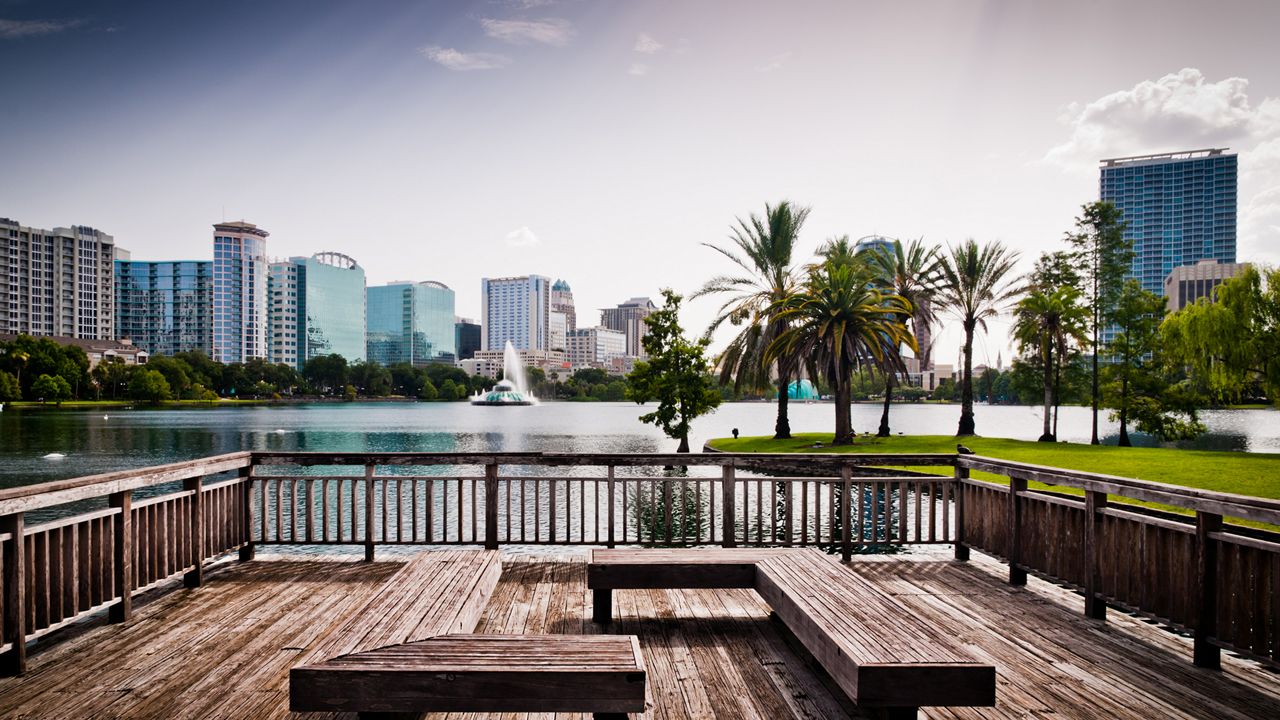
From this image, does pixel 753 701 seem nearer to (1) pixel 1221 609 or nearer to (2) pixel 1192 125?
(1) pixel 1221 609

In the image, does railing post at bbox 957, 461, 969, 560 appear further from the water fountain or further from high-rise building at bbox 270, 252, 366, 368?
high-rise building at bbox 270, 252, 366, 368

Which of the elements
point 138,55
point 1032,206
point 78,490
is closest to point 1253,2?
point 1032,206

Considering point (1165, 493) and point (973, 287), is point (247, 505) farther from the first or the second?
point (973, 287)

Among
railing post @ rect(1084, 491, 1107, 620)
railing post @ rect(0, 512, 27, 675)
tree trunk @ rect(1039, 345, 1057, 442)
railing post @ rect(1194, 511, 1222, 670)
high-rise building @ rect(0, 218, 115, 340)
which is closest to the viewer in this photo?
railing post @ rect(0, 512, 27, 675)

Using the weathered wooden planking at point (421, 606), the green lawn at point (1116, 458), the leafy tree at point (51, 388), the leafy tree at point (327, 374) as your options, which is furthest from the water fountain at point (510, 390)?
the weathered wooden planking at point (421, 606)

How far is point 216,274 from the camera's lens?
589ft

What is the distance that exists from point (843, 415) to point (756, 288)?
710 centimetres

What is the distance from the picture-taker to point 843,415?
25.4 metres

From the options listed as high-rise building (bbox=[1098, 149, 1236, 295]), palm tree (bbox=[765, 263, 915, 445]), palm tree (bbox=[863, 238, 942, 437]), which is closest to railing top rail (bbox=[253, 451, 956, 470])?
palm tree (bbox=[765, 263, 915, 445])

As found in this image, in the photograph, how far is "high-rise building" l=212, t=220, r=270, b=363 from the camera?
180m

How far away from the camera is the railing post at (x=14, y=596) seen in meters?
3.91

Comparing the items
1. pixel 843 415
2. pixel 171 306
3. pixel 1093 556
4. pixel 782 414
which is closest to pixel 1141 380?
pixel 843 415

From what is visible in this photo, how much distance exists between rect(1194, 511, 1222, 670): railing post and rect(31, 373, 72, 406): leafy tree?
112 m

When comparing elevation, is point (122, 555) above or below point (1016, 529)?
above
